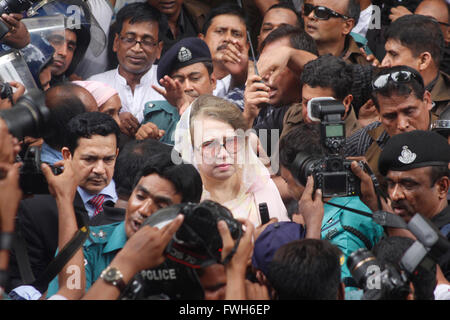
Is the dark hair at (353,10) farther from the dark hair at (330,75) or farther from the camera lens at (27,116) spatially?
the camera lens at (27,116)

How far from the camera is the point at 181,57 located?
4.34m

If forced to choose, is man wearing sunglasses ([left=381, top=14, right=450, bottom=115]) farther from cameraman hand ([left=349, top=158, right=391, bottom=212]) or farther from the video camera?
the video camera

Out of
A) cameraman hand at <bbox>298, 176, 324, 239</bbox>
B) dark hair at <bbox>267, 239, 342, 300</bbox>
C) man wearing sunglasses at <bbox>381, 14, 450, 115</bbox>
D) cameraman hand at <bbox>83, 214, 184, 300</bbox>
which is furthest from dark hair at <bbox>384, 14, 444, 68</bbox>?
cameraman hand at <bbox>83, 214, 184, 300</bbox>

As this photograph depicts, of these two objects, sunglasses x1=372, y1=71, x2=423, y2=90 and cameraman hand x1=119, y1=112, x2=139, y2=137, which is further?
cameraman hand x1=119, y1=112, x2=139, y2=137

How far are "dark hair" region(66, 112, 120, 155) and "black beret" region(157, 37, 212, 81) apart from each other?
2.43 ft

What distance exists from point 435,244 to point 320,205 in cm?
71

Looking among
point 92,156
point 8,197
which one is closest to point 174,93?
point 92,156

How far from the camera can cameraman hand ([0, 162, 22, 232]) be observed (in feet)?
6.53

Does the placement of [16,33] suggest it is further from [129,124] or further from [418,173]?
[418,173]

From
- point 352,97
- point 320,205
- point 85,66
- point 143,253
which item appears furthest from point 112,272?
point 85,66

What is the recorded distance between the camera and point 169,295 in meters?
2.71

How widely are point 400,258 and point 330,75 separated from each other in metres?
1.41

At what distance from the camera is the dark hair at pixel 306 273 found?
257cm

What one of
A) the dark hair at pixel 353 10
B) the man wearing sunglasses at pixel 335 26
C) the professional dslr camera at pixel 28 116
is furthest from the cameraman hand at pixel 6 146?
the dark hair at pixel 353 10
